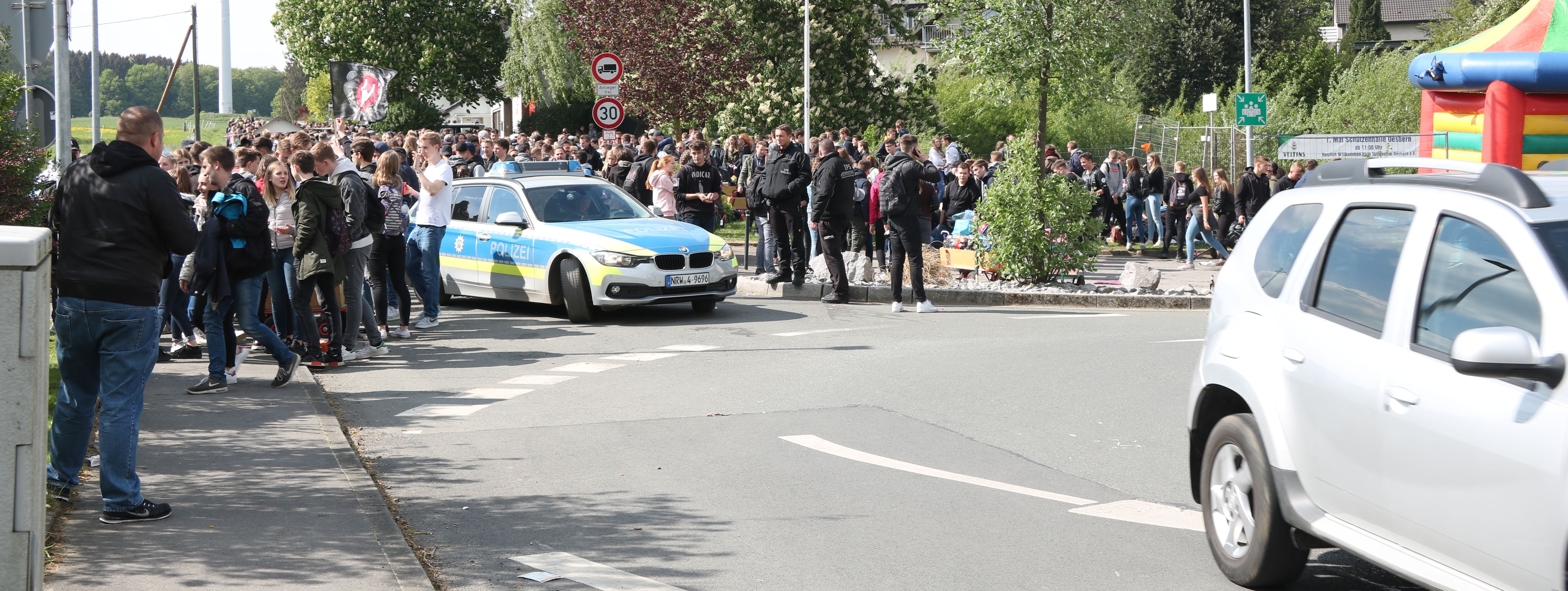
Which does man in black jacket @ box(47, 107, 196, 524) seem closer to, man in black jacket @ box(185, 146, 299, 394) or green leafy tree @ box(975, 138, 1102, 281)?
man in black jacket @ box(185, 146, 299, 394)

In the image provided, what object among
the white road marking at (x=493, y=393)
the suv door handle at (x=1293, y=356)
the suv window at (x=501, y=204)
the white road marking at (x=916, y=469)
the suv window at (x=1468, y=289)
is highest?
the suv window at (x=501, y=204)

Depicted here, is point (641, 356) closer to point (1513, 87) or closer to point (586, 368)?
point (586, 368)

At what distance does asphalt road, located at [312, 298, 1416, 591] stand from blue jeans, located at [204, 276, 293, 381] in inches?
22.5

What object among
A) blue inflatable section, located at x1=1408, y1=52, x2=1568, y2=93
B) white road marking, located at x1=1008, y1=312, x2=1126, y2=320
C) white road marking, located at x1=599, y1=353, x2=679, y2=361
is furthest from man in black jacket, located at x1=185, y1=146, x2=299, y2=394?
blue inflatable section, located at x1=1408, y1=52, x2=1568, y2=93

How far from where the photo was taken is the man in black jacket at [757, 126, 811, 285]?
620 inches

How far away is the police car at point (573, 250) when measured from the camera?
13.6 m

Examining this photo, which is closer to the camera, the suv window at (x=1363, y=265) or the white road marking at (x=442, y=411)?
the suv window at (x=1363, y=265)

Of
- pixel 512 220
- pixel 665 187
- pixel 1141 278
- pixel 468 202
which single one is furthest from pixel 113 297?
pixel 1141 278

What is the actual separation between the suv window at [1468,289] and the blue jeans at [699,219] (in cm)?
1318

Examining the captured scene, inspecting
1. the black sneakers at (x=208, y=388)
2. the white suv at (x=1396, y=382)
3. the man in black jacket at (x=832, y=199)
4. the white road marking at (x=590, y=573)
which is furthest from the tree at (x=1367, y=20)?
the white road marking at (x=590, y=573)

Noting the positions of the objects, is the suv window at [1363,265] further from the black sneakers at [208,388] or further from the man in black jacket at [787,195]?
the man in black jacket at [787,195]

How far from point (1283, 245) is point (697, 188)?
1222 cm

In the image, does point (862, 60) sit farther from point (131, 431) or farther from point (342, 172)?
point (131, 431)

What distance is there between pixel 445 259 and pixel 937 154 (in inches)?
468
